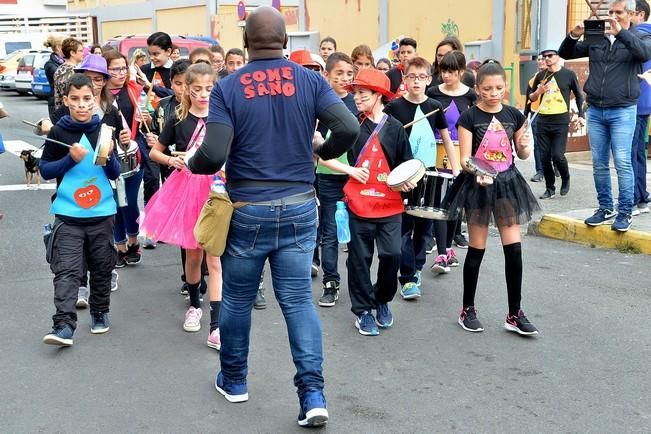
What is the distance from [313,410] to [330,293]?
2.39 metres

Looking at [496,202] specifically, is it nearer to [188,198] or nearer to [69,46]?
[188,198]

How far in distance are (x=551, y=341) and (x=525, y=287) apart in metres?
1.35

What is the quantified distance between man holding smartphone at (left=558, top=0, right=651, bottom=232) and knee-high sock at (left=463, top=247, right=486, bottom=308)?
9.54 ft

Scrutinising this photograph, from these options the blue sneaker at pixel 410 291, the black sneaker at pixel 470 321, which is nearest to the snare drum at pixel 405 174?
the black sneaker at pixel 470 321

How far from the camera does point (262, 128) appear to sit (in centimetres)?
411

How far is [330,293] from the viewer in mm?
6555

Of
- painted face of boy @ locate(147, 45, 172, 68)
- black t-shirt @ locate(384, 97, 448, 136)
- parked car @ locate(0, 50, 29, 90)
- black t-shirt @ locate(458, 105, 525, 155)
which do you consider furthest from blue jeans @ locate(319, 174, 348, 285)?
parked car @ locate(0, 50, 29, 90)

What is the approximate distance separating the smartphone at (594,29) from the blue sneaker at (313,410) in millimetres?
4883

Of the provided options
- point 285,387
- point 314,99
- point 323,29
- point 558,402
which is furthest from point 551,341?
point 323,29

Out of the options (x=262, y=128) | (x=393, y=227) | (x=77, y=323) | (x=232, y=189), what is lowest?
(x=77, y=323)

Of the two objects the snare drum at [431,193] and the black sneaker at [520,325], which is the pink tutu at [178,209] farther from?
the black sneaker at [520,325]

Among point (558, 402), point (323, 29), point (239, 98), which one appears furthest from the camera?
point (323, 29)

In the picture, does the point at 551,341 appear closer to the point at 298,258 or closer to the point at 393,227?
the point at 393,227

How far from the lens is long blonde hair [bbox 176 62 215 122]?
18.6 feet
